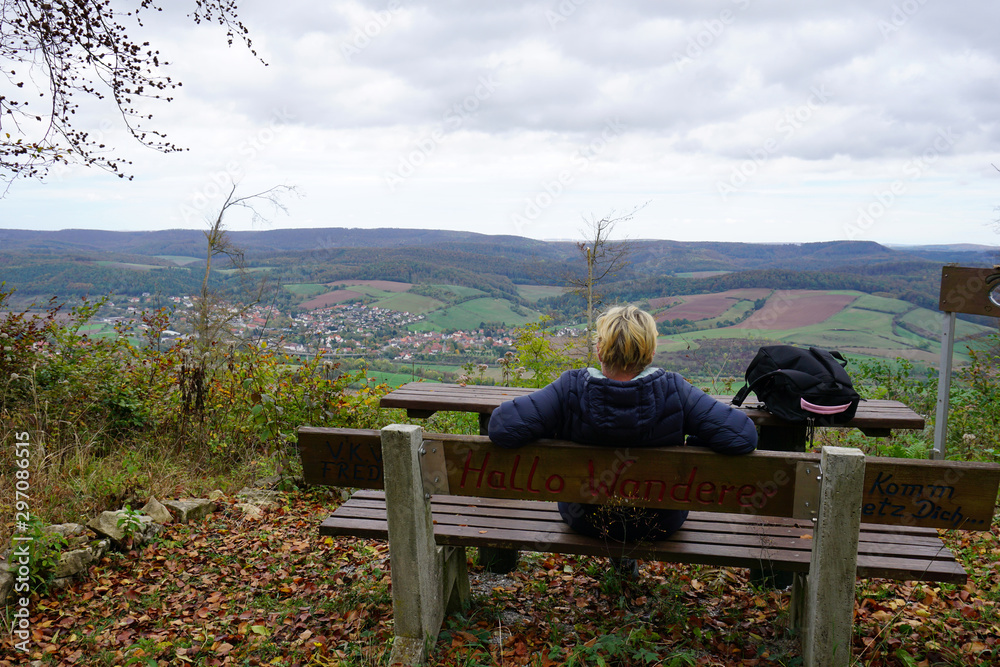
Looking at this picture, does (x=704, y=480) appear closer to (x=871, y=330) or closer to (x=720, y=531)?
(x=720, y=531)

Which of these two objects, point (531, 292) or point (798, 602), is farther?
point (531, 292)

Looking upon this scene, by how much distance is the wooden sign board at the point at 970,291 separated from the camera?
161 inches

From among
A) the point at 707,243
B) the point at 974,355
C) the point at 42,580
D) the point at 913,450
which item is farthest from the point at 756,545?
the point at 707,243

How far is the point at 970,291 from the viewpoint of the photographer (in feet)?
13.8

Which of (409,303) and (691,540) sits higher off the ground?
(691,540)

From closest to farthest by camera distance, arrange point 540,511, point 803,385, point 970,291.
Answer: point 803,385
point 540,511
point 970,291

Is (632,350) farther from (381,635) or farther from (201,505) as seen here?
(201,505)

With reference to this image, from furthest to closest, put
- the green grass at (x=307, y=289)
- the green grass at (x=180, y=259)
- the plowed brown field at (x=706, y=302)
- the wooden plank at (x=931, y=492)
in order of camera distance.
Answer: the green grass at (x=180, y=259), the green grass at (x=307, y=289), the plowed brown field at (x=706, y=302), the wooden plank at (x=931, y=492)

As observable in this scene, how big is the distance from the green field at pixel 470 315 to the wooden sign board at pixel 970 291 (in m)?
14.3

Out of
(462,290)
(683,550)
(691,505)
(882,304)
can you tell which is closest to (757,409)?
(683,550)

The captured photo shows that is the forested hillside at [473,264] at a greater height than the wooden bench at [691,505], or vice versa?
the forested hillside at [473,264]

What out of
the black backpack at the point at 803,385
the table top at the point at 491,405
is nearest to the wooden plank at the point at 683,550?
the black backpack at the point at 803,385

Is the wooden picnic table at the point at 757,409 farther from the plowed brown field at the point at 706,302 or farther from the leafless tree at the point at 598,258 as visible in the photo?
the plowed brown field at the point at 706,302

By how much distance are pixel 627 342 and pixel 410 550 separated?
1.12 metres
